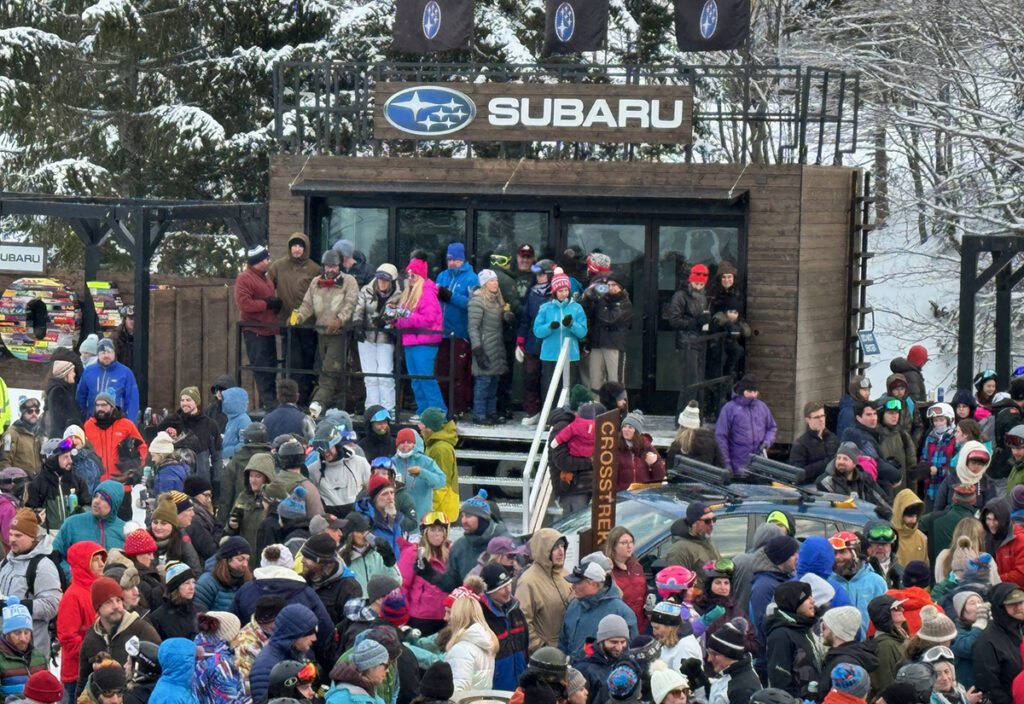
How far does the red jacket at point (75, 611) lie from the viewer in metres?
10.5

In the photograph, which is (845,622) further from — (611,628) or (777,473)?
(777,473)

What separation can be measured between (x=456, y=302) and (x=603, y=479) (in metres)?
5.53

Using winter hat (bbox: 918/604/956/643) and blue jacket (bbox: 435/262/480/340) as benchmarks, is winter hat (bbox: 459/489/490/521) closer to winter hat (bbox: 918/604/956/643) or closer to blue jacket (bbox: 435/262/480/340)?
winter hat (bbox: 918/604/956/643)

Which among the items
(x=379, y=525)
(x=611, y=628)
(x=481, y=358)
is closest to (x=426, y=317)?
(x=481, y=358)

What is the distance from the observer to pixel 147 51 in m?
31.3

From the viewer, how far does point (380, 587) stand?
1005 cm

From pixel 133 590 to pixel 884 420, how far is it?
304 inches

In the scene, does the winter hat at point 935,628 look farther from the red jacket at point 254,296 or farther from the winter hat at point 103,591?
the red jacket at point 254,296

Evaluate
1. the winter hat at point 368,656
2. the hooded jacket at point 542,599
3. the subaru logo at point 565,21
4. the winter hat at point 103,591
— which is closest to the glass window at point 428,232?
the subaru logo at point 565,21

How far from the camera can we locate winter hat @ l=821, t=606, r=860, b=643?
30.6 feet

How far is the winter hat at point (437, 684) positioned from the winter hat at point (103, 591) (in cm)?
214

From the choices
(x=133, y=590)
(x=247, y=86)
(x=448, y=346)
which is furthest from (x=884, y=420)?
(x=247, y=86)

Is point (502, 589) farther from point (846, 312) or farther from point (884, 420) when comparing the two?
point (846, 312)

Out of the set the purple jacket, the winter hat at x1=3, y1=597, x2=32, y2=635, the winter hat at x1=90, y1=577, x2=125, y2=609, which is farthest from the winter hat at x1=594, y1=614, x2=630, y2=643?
the purple jacket
